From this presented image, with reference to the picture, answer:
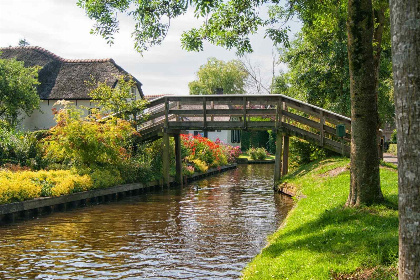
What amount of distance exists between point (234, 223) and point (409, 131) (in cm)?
944

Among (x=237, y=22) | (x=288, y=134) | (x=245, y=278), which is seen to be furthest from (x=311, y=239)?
(x=288, y=134)

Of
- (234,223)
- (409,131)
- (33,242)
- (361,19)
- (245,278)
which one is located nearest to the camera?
(409,131)

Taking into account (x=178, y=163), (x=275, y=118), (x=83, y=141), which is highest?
(x=275, y=118)

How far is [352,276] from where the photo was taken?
21.9 ft

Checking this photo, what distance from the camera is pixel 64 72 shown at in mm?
42312

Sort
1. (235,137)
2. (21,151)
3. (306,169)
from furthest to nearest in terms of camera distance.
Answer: (235,137), (21,151), (306,169)

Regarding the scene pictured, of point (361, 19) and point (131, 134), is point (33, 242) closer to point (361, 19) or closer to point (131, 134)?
point (361, 19)

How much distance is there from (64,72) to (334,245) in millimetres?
37922

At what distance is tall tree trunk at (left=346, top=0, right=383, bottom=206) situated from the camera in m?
10.2

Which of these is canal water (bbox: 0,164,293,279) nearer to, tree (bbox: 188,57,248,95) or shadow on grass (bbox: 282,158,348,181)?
shadow on grass (bbox: 282,158,348,181)

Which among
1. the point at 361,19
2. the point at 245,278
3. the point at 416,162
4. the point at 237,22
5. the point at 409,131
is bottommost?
the point at 245,278

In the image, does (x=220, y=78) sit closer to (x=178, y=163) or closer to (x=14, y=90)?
(x=14, y=90)

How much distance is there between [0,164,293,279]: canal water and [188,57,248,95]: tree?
5595cm

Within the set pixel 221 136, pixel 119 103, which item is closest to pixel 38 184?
pixel 119 103
